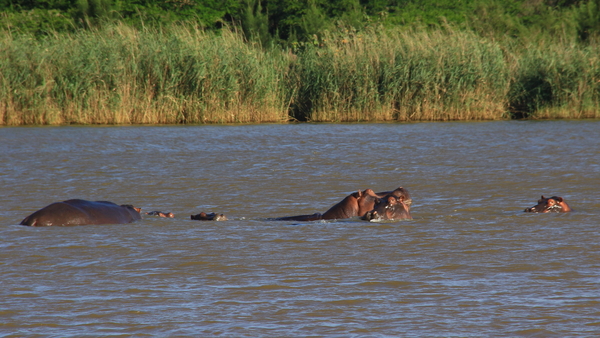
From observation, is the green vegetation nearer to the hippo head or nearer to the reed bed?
the reed bed

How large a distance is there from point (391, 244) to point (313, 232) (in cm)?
61

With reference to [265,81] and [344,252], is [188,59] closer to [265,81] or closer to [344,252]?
[265,81]

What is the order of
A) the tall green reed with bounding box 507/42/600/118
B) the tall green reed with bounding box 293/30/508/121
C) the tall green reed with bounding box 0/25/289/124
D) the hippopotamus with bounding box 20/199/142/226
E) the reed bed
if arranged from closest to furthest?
the hippopotamus with bounding box 20/199/142/226 → the tall green reed with bounding box 0/25/289/124 → the reed bed → the tall green reed with bounding box 293/30/508/121 → the tall green reed with bounding box 507/42/600/118

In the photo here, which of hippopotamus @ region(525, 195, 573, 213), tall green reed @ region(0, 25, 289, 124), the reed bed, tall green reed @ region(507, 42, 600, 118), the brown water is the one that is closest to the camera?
the brown water

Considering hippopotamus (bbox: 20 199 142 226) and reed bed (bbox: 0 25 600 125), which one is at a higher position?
reed bed (bbox: 0 25 600 125)

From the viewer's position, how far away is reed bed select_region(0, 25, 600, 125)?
600 inches

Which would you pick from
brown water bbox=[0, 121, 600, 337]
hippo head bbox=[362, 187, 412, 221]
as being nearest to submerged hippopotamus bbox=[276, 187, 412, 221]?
hippo head bbox=[362, 187, 412, 221]

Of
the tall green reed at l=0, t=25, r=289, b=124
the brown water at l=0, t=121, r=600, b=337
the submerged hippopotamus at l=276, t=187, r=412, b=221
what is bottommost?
the brown water at l=0, t=121, r=600, b=337

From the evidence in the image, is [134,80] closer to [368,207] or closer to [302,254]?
[368,207]

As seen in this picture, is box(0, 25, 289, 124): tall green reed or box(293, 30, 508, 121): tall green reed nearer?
box(0, 25, 289, 124): tall green reed

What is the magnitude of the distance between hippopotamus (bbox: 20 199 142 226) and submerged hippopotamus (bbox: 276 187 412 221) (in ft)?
3.71

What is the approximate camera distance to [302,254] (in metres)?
4.19

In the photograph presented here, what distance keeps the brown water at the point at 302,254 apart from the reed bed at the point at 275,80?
6.23 m

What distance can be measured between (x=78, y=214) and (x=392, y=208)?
2.12 meters
